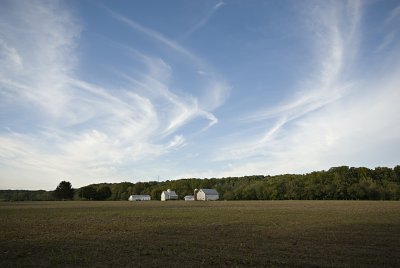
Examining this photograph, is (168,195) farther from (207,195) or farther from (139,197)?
(207,195)

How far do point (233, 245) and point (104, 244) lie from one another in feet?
20.9

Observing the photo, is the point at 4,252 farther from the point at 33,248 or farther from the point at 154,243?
the point at 154,243

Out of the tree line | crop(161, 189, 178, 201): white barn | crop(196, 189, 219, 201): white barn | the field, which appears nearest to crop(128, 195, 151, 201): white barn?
the tree line

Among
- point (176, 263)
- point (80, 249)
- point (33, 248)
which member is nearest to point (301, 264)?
point (176, 263)

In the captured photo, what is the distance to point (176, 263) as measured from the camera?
12.9m

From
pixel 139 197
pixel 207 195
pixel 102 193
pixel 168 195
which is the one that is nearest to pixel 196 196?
pixel 207 195

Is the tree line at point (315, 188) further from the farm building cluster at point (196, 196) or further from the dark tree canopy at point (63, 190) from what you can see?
the farm building cluster at point (196, 196)

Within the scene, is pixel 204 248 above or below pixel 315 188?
below

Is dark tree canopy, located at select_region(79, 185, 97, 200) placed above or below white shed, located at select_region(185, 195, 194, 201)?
above

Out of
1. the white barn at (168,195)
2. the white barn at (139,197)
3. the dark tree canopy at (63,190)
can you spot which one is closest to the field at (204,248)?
the dark tree canopy at (63,190)

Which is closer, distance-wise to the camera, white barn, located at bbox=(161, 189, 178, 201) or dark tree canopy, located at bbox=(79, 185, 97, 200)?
dark tree canopy, located at bbox=(79, 185, 97, 200)

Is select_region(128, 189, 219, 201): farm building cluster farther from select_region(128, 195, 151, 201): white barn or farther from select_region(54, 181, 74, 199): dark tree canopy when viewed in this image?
select_region(54, 181, 74, 199): dark tree canopy

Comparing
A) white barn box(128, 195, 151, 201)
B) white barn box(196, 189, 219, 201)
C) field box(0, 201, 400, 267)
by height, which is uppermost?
white barn box(128, 195, 151, 201)

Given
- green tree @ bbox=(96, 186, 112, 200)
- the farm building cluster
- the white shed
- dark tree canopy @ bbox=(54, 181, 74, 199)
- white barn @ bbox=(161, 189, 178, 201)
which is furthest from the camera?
white barn @ bbox=(161, 189, 178, 201)
